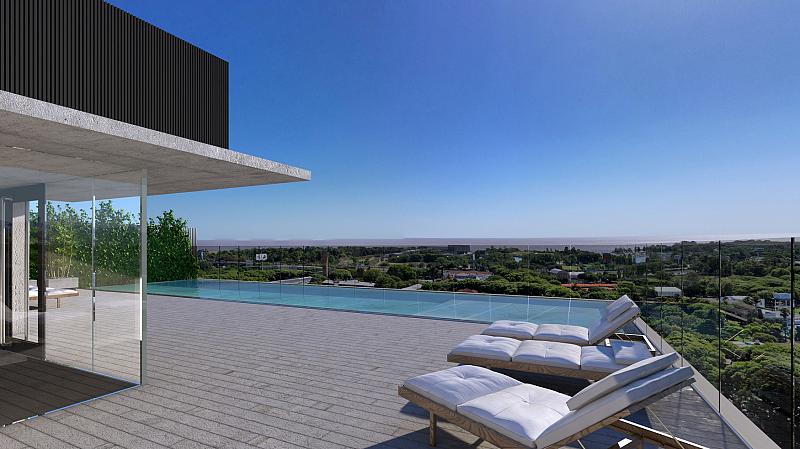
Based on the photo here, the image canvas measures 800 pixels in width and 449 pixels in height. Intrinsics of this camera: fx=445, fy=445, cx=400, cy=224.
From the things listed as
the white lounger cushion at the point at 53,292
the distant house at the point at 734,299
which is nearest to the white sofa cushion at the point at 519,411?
the distant house at the point at 734,299

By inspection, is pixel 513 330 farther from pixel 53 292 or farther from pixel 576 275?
pixel 576 275

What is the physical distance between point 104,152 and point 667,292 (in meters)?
6.61

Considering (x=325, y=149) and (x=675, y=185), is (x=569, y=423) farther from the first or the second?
(x=675, y=185)

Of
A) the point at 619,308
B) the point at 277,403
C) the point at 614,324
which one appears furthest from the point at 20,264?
the point at 619,308

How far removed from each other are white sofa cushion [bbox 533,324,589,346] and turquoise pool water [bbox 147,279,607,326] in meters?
2.60

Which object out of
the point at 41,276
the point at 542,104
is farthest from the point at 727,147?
the point at 41,276

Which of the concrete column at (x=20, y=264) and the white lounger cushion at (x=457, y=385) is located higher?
the concrete column at (x=20, y=264)

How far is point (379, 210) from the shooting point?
30.1 m

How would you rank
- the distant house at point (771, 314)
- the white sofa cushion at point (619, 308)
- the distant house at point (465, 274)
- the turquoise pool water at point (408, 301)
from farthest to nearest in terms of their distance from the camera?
the distant house at point (465, 274) → the turquoise pool water at point (408, 301) → the white sofa cushion at point (619, 308) → the distant house at point (771, 314)

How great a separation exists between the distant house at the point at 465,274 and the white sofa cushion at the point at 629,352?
29.5 ft

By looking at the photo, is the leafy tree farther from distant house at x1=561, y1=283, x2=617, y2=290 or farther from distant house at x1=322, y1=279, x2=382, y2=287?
distant house at x1=561, y1=283, x2=617, y2=290

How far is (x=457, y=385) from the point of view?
313 centimetres

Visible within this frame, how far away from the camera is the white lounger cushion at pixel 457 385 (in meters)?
2.97

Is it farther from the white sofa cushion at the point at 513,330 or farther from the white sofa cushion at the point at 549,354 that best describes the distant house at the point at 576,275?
the white sofa cushion at the point at 549,354
